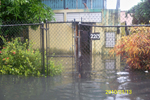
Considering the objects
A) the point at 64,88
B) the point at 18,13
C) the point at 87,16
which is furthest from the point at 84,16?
the point at 64,88

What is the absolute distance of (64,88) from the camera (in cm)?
418

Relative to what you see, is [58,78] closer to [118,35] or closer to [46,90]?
[46,90]

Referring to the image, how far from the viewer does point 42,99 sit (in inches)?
135

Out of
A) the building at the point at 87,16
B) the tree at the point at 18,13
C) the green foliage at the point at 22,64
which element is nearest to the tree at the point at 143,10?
the building at the point at 87,16

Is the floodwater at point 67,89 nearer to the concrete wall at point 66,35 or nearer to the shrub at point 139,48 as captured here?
the shrub at point 139,48

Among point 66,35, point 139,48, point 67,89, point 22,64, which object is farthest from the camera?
point 66,35

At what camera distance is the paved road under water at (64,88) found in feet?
11.7

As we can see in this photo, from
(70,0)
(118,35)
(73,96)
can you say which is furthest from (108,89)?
(70,0)

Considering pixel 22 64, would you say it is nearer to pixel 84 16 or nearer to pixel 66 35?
pixel 66 35

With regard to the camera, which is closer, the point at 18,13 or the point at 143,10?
the point at 18,13

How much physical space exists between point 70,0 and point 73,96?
37.4 feet

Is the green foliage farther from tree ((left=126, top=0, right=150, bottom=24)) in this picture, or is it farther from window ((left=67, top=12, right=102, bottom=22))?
window ((left=67, top=12, right=102, bottom=22))

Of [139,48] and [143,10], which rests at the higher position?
[143,10]

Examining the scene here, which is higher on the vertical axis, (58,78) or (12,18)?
(12,18)
